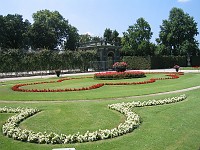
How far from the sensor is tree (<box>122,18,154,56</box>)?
68562 millimetres

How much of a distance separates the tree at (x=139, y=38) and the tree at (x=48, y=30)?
22030 millimetres

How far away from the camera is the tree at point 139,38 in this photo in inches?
2699

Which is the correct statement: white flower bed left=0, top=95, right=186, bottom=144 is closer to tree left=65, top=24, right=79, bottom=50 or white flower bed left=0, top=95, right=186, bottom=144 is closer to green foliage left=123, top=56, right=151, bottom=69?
green foliage left=123, top=56, right=151, bottom=69

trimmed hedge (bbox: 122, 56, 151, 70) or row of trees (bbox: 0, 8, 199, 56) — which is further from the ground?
row of trees (bbox: 0, 8, 199, 56)

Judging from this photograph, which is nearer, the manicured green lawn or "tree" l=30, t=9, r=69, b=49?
the manicured green lawn

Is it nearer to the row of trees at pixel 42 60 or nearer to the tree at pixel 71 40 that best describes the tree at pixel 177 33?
the tree at pixel 71 40

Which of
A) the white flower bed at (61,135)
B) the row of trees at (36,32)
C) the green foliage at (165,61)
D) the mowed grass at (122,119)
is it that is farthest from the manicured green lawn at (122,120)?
the row of trees at (36,32)

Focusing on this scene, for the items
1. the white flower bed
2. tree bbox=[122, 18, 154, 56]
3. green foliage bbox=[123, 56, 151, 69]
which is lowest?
the white flower bed

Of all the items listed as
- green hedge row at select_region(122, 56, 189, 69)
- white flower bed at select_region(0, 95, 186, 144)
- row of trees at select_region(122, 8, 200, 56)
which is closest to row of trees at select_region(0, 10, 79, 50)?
green hedge row at select_region(122, 56, 189, 69)

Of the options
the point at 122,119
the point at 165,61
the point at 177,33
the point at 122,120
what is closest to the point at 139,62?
the point at 165,61

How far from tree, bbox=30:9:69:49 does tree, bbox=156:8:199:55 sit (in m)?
29.8

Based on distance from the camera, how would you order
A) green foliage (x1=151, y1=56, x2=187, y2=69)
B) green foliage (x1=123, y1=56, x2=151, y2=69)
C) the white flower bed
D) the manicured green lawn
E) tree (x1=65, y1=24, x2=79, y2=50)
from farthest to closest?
tree (x1=65, y1=24, x2=79, y2=50), green foliage (x1=151, y1=56, x2=187, y2=69), green foliage (x1=123, y1=56, x2=151, y2=69), the white flower bed, the manicured green lawn

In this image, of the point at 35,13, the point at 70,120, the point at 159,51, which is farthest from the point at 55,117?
the point at 35,13

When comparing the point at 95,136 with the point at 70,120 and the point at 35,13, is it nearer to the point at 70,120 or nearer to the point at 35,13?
the point at 70,120
